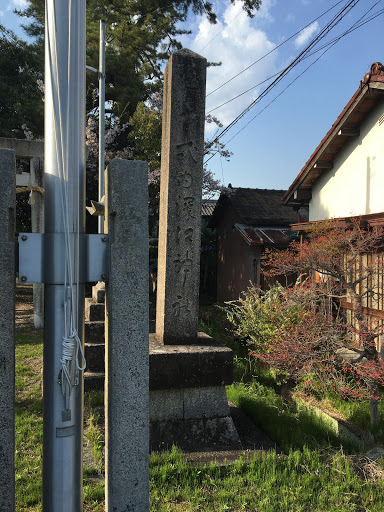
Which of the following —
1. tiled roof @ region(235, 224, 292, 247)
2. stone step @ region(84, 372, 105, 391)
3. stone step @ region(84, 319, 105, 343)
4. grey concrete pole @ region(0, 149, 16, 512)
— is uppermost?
tiled roof @ region(235, 224, 292, 247)

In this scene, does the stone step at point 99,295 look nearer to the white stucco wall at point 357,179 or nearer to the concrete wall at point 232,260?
the white stucco wall at point 357,179

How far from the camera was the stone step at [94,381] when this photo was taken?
6344 millimetres

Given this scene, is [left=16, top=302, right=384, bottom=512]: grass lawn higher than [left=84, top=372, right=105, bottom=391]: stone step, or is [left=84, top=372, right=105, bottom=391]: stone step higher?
[left=84, top=372, right=105, bottom=391]: stone step

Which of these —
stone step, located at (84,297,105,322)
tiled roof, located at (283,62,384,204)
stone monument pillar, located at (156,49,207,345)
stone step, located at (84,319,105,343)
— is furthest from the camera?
tiled roof, located at (283,62,384,204)

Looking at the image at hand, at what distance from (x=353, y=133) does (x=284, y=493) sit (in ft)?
26.1

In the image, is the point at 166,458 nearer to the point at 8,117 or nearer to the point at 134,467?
the point at 134,467

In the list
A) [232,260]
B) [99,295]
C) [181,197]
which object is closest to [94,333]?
[99,295]

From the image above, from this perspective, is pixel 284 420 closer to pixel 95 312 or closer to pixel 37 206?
pixel 95 312

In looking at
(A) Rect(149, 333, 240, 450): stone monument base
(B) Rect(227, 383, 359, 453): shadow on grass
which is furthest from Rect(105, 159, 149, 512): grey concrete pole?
(B) Rect(227, 383, 359, 453): shadow on grass

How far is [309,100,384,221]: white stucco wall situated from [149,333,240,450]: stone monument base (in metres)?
5.58

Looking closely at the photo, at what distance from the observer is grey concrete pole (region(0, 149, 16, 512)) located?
1716mm

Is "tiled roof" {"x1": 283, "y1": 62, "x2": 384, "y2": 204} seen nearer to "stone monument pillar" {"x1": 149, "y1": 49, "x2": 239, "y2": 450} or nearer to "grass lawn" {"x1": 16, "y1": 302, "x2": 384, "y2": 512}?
"stone monument pillar" {"x1": 149, "y1": 49, "x2": 239, "y2": 450}

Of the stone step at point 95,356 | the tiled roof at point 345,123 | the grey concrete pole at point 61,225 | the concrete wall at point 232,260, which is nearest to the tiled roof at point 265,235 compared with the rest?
the concrete wall at point 232,260

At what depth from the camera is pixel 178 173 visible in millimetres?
5160
